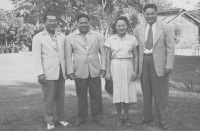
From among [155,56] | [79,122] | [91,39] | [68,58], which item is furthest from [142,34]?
[79,122]

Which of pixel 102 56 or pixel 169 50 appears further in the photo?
pixel 102 56

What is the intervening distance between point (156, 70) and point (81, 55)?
141cm

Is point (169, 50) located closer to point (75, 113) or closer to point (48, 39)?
point (48, 39)

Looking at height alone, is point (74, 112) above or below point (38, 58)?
below

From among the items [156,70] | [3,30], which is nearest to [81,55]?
[156,70]

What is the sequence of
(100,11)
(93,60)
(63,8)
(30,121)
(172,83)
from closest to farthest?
(93,60) → (30,121) → (172,83) → (63,8) → (100,11)

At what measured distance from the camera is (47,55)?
200 inches

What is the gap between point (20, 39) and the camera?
34.2 meters

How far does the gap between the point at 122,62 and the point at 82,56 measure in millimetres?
759

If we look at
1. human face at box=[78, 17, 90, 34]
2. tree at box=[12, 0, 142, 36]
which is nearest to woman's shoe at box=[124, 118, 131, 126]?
human face at box=[78, 17, 90, 34]

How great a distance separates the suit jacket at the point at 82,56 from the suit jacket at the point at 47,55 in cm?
17

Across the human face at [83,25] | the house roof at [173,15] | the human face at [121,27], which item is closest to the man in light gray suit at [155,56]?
the human face at [121,27]

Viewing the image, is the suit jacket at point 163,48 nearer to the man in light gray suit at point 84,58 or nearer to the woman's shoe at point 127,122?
the man in light gray suit at point 84,58

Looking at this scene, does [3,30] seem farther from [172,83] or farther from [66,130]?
[66,130]
